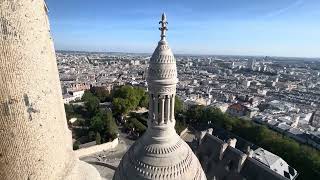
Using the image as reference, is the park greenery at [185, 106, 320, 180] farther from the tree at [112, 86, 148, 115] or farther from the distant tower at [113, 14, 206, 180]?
the distant tower at [113, 14, 206, 180]

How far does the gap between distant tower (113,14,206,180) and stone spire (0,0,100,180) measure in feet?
12.5

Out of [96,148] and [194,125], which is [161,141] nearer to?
[96,148]

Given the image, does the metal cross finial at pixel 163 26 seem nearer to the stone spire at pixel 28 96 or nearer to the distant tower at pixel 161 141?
the distant tower at pixel 161 141

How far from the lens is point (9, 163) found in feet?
28.5

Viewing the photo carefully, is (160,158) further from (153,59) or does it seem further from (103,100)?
(103,100)

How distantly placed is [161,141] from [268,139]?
4107cm

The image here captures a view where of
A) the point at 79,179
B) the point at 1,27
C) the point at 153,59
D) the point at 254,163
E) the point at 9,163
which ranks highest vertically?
the point at 1,27

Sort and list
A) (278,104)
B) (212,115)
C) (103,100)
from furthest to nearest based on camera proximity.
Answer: (278,104), (103,100), (212,115)

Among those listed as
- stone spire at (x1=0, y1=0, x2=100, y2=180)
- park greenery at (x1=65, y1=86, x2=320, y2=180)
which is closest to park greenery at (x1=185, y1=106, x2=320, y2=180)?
park greenery at (x1=65, y1=86, x2=320, y2=180)

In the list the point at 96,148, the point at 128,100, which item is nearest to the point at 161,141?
the point at 96,148

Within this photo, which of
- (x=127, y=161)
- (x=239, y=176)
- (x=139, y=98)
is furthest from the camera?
(x=139, y=98)

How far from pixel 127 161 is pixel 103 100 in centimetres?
7082

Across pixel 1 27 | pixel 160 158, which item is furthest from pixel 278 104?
pixel 1 27

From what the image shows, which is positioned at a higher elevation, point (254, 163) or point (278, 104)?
point (254, 163)
